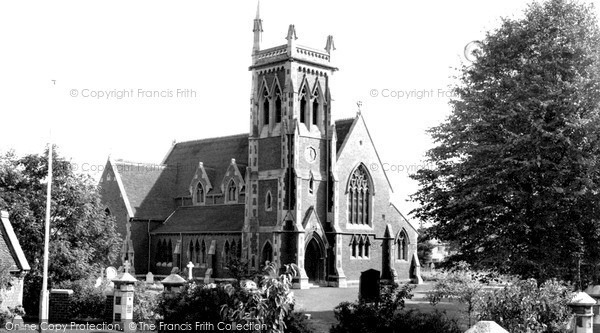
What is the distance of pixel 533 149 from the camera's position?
26.3 meters

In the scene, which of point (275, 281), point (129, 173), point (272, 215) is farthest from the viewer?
point (129, 173)

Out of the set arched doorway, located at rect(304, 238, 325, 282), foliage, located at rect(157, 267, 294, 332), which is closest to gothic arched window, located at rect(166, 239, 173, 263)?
arched doorway, located at rect(304, 238, 325, 282)

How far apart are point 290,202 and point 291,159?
289 centimetres

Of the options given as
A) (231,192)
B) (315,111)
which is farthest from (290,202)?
(231,192)

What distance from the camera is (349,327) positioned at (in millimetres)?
20797

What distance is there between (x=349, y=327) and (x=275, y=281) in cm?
452

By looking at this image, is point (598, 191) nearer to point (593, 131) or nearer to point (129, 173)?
point (593, 131)

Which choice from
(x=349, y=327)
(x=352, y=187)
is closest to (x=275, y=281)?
(x=349, y=327)

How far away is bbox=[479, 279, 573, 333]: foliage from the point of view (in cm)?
2050

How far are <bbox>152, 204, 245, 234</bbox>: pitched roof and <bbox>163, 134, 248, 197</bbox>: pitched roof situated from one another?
5.82 feet

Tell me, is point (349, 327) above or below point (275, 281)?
below

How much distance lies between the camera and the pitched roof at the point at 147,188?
193 feet

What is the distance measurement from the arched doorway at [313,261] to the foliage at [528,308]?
1122 inches

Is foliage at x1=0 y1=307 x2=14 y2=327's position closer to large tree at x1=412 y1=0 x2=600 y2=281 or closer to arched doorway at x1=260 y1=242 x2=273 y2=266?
large tree at x1=412 y1=0 x2=600 y2=281
